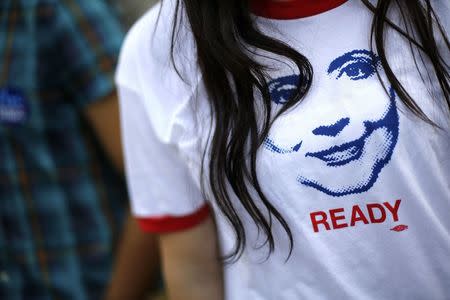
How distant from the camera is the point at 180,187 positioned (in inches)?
57.4

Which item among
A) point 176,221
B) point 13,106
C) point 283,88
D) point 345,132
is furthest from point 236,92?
point 13,106

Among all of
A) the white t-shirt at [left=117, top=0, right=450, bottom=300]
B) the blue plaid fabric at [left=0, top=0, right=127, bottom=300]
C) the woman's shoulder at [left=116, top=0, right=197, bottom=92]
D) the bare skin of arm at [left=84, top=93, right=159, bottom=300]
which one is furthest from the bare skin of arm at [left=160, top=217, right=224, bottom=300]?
the blue plaid fabric at [left=0, top=0, right=127, bottom=300]

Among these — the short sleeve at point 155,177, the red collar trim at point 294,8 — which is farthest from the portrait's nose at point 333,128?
the short sleeve at point 155,177

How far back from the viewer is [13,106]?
6.15ft

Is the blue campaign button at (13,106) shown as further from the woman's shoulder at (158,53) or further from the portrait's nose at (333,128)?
the portrait's nose at (333,128)

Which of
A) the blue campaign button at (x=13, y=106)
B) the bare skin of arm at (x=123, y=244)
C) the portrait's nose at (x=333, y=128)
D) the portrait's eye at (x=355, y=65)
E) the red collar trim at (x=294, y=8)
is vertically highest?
the red collar trim at (x=294, y=8)

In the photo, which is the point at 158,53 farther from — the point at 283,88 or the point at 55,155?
the point at 55,155

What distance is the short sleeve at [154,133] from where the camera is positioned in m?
1.37

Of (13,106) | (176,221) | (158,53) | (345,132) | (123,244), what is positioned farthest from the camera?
(123,244)

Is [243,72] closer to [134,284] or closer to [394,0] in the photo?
[394,0]

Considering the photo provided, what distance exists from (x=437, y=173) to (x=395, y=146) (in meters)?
0.07

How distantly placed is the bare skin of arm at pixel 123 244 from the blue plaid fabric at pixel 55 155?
0.04 meters

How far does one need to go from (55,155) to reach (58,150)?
0.05 feet

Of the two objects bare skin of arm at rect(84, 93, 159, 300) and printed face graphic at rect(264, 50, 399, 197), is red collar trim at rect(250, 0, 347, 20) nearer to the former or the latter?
printed face graphic at rect(264, 50, 399, 197)
